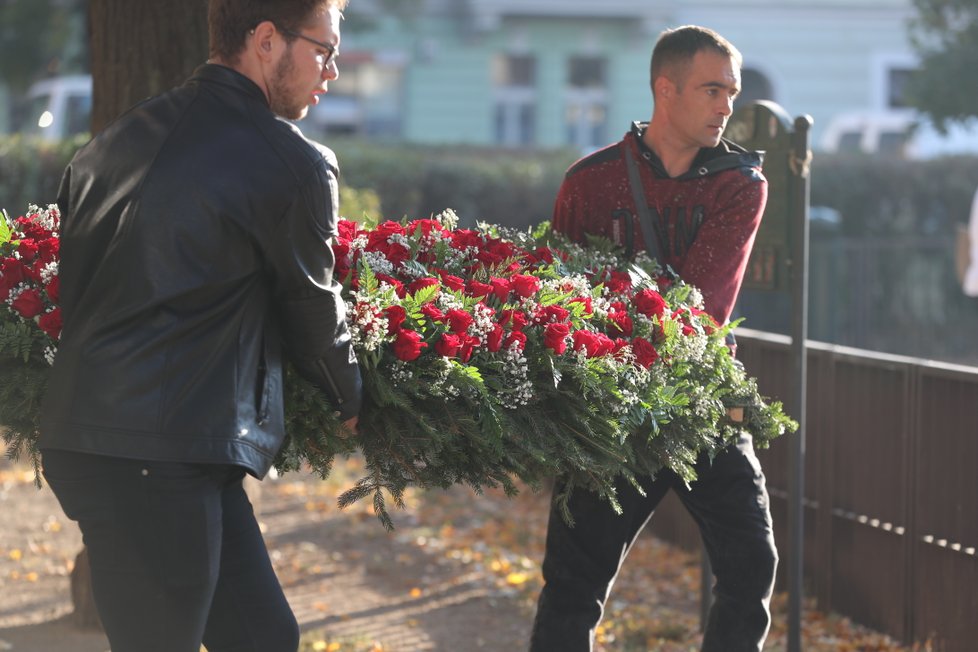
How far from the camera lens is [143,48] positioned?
549 centimetres

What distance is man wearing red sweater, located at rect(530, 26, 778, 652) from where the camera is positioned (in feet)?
13.0

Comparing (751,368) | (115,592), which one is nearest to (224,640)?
(115,592)

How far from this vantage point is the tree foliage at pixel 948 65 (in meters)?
13.5

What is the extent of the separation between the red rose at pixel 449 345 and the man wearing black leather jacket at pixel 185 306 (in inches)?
14.7

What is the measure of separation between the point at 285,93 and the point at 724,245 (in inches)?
60.0

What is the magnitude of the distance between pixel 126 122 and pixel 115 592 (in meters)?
0.94

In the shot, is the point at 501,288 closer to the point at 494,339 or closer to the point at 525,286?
the point at 525,286

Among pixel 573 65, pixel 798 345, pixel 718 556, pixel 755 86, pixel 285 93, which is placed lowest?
pixel 718 556

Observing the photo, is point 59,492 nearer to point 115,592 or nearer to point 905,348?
point 115,592

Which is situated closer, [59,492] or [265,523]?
[59,492]

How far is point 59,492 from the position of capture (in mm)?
2863

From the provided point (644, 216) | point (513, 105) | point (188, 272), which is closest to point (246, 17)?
point (188, 272)

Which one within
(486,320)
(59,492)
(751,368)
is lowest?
(751,368)

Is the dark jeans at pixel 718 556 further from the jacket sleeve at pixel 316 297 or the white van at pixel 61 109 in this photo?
the white van at pixel 61 109
